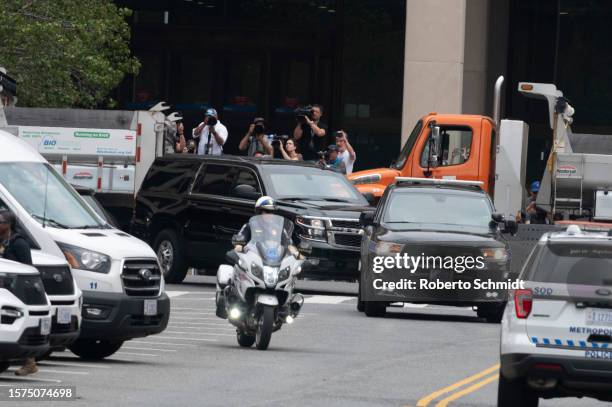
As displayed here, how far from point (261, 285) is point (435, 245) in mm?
4412

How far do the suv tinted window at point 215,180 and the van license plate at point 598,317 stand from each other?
14.7 meters

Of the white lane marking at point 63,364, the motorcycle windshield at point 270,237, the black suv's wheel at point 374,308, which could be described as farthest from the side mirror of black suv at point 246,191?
the white lane marking at point 63,364

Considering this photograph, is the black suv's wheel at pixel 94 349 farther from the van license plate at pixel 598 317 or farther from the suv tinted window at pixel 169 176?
the suv tinted window at pixel 169 176

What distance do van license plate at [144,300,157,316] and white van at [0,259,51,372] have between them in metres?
2.66

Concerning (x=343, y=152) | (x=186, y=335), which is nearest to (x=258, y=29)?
(x=343, y=152)

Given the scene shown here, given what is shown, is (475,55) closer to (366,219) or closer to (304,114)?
(304,114)

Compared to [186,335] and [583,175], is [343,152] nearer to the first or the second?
[583,175]

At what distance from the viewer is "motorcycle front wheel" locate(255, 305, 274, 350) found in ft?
58.9

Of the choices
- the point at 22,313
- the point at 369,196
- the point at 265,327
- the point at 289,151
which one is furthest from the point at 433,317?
the point at 22,313

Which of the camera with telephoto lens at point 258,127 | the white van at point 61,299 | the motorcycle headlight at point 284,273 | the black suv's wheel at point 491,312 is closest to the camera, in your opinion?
the white van at point 61,299

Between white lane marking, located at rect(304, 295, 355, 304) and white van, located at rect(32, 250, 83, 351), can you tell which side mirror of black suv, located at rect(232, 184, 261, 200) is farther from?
white van, located at rect(32, 250, 83, 351)

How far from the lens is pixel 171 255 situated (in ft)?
88.7

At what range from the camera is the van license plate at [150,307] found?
54.0 ft

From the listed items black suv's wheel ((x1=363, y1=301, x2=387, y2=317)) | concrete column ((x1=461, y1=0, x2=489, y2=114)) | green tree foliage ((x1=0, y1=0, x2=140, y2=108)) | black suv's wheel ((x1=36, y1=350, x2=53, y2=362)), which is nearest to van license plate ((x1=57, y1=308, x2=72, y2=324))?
black suv's wheel ((x1=36, y1=350, x2=53, y2=362))
